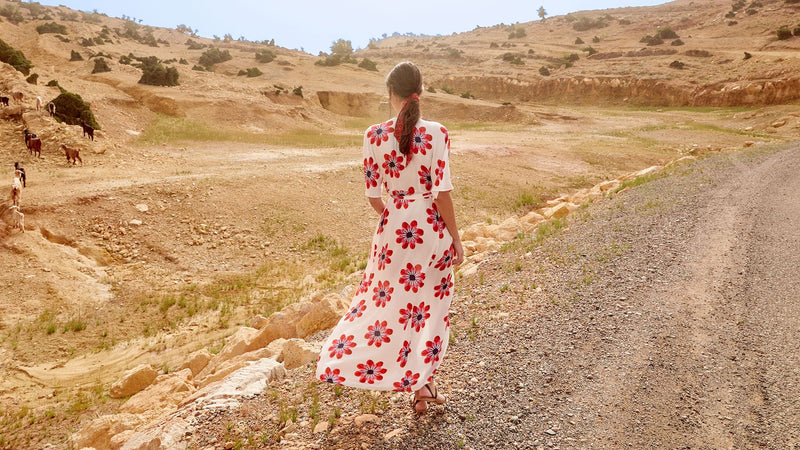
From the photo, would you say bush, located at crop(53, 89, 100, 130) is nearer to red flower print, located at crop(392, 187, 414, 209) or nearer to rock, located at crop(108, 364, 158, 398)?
rock, located at crop(108, 364, 158, 398)

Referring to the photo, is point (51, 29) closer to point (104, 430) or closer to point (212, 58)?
point (212, 58)

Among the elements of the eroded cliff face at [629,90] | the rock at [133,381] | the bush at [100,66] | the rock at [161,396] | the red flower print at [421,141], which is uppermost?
the bush at [100,66]

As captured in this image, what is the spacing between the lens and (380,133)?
3.91m

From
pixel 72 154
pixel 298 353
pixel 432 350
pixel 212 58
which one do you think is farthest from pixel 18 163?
pixel 212 58

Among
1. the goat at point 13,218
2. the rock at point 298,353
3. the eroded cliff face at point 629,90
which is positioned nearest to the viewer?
the rock at point 298,353

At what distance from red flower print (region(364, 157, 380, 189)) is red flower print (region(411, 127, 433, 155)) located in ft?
1.33

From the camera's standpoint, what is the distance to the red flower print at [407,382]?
151 inches

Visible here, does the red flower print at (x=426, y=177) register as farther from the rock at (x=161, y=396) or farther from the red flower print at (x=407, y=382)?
the rock at (x=161, y=396)

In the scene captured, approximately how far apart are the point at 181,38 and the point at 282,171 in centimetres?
8025

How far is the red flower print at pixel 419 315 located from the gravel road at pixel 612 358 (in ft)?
2.87

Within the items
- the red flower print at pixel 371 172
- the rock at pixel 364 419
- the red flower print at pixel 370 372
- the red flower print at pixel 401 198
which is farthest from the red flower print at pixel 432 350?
the red flower print at pixel 371 172

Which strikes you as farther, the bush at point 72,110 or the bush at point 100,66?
the bush at point 100,66

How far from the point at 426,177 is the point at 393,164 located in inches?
11.4

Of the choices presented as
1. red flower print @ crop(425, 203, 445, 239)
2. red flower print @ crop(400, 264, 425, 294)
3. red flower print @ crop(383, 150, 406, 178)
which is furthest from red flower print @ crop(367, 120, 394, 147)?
red flower print @ crop(400, 264, 425, 294)
